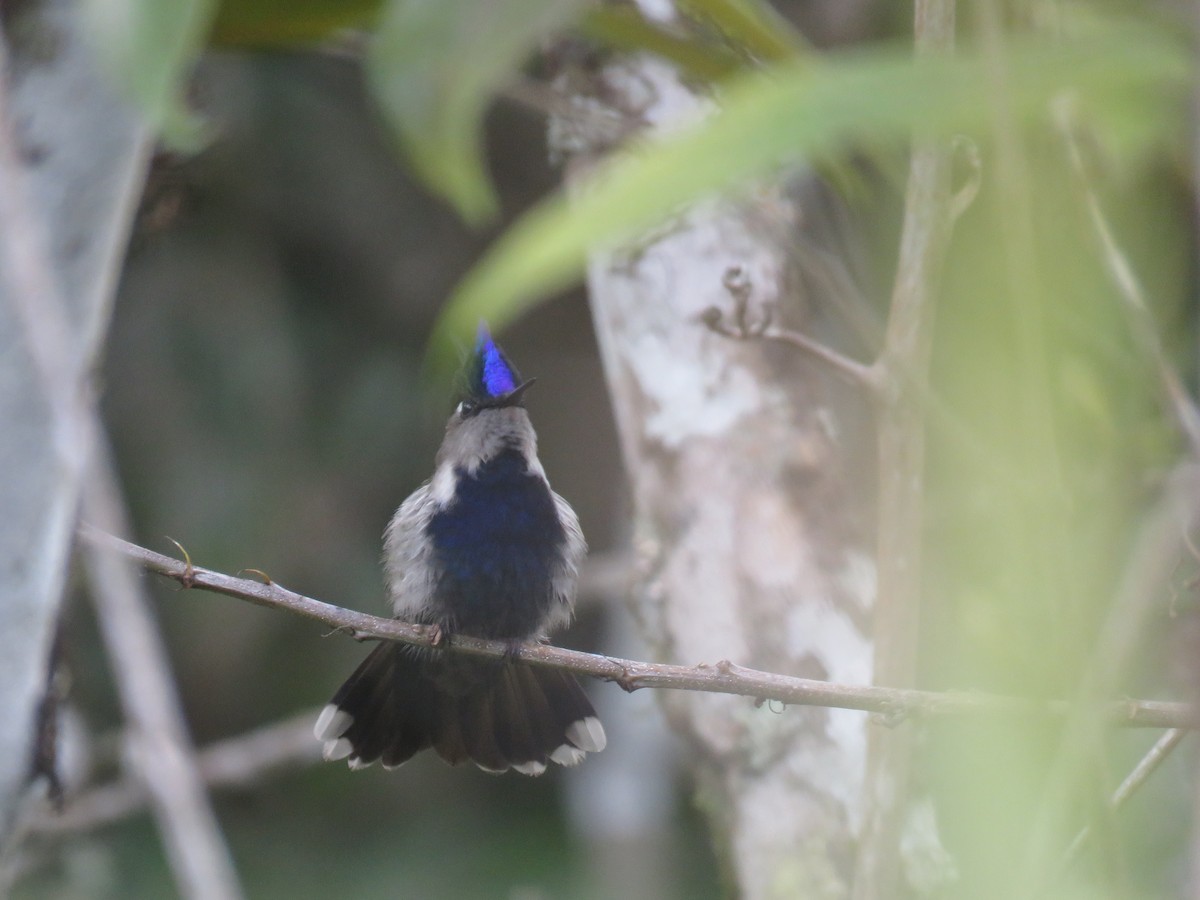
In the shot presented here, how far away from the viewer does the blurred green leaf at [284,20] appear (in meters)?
1.75

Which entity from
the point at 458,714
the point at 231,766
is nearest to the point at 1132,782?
the point at 458,714

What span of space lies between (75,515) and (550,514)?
1.83 m

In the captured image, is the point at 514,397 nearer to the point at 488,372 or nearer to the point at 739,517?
the point at 488,372

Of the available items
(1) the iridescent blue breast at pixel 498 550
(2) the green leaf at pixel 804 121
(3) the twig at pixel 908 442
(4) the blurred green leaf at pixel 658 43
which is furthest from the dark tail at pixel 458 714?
(2) the green leaf at pixel 804 121

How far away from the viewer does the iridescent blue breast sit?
10.8 feet

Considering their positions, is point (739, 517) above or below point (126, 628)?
below

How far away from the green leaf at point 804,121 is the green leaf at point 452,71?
0.08 meters

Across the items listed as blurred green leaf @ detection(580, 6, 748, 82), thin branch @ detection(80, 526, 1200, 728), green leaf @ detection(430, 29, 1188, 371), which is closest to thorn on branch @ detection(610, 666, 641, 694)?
thin branch @ detection(80, 526, 1200, 728)

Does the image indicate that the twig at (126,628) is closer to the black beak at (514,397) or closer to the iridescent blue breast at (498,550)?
the iridescent blue breast at (498,550)

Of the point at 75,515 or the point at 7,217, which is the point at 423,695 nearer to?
the point at 75,515

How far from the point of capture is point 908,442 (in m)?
1.77

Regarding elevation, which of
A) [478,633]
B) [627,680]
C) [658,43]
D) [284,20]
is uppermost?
[284,20]

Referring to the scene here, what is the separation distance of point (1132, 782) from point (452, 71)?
3.04 feet

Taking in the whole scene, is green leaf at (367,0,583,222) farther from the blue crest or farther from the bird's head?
the blue crest
